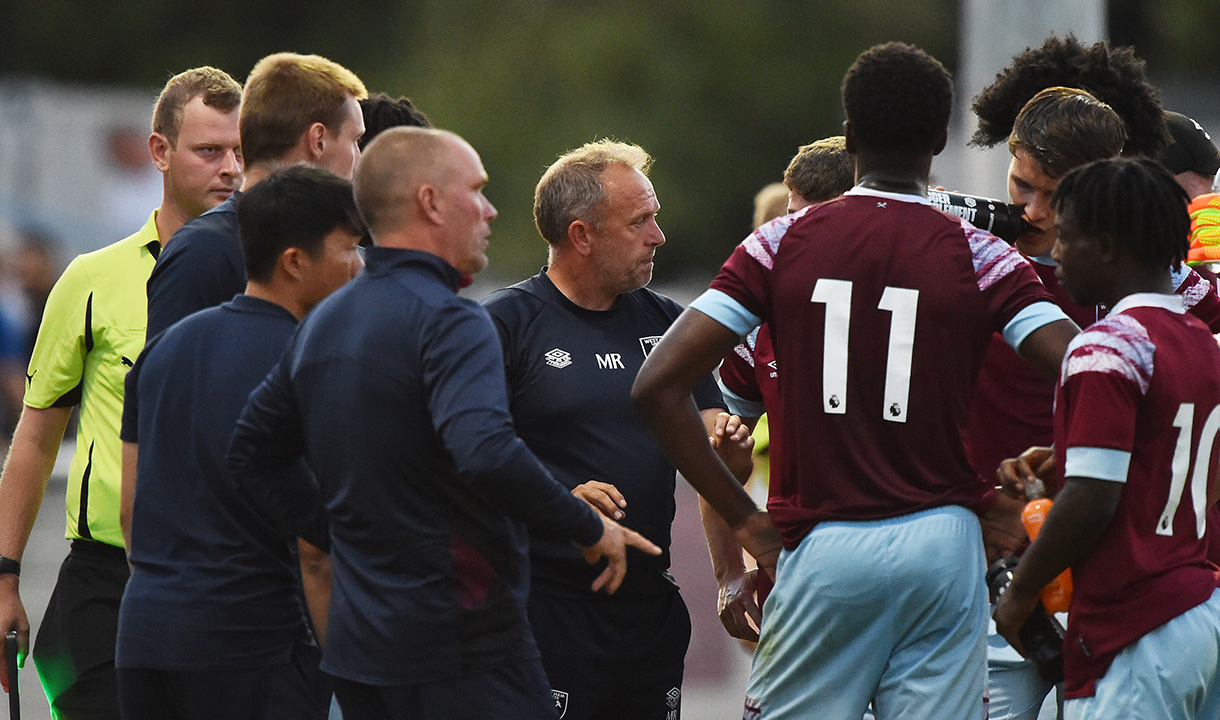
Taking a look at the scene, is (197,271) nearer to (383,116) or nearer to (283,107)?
(283,107)

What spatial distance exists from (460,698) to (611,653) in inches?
50.8

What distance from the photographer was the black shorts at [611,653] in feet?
15.5

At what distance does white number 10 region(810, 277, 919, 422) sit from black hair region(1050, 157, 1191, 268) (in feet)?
1.50

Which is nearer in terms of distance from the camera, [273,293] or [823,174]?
[273,293]

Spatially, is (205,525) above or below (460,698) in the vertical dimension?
above

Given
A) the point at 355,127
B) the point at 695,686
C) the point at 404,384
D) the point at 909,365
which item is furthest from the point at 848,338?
the point at 695,686

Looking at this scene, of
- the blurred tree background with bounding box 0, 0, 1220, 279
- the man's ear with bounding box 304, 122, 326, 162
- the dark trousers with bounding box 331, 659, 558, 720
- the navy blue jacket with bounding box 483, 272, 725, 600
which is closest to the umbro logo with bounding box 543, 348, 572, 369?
the navy blue jacket with bounding box 483, 272, 725, 600

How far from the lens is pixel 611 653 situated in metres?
4.76

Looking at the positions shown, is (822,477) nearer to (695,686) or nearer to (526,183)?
(695,686)

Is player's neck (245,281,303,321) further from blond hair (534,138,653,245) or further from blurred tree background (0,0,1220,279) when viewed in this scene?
blurred tree background (0,0,1220,279)

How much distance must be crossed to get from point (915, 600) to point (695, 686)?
458 cm

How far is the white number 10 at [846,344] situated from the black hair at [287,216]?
1209 mm

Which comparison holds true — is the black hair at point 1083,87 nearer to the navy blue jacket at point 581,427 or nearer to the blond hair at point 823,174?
the blond hair at point 823,174

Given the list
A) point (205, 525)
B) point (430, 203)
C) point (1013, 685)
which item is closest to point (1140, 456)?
point (1013, 685)
